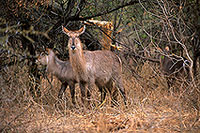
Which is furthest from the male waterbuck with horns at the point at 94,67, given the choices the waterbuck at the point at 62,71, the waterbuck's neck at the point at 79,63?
the waterbuck at the point at 62,71

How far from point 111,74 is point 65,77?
3.75 feet

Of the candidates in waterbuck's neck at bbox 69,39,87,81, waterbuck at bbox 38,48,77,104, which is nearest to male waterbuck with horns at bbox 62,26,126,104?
waterbuck's neck at bbox 69,39,87,81

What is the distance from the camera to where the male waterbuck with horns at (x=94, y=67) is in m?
6.77

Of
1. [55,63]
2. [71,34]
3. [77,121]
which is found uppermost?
[71,34]

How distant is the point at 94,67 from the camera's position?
23.3 feet

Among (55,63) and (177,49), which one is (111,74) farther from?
(177,49)

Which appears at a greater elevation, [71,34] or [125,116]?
[71,34]

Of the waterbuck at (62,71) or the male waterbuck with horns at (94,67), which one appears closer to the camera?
the male waterbuck with horns at (94,67)

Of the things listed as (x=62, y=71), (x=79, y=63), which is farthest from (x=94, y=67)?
(x=62, y=71)

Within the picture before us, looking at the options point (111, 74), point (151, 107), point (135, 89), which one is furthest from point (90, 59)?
point (151, 107)

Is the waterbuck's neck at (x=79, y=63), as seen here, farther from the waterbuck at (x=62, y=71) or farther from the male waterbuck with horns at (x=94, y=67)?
the waterbuck at (x=62, y=71)

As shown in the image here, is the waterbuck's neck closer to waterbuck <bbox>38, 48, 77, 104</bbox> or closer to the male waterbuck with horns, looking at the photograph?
the male waterbuck with horns

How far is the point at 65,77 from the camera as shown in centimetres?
752

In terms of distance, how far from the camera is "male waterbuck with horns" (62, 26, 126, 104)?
22.2 ft
